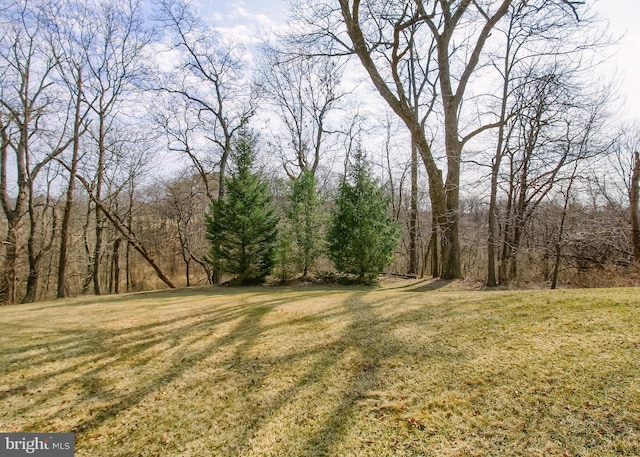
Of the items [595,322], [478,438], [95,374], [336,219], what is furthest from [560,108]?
[95,374]

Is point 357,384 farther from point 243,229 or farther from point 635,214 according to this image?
point 635,214

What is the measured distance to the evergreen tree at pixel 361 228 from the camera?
1087cm

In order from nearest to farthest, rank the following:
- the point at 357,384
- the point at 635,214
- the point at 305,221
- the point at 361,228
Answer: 1. the point at 357,384
2. the point at 635,214
3. the point at 361,228
4. the point at 305,221

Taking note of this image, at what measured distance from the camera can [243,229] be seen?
11211 mm

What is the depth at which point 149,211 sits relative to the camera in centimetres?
2203

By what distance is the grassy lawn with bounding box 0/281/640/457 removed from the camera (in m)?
1.87

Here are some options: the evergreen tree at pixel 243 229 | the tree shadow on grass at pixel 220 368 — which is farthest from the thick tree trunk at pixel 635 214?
the evergreen tree at pixel 243 229

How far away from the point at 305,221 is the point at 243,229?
2402 millimetres

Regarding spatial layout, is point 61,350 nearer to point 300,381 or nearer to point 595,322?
point 300,381

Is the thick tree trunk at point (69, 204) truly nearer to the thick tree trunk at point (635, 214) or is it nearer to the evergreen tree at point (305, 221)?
the evergreen tree at point (305, 221)

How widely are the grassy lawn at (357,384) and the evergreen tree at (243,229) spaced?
6865 mm

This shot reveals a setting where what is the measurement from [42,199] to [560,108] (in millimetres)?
24025

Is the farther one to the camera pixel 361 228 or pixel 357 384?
pixel 361 228

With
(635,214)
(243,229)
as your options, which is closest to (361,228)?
(243,229)
